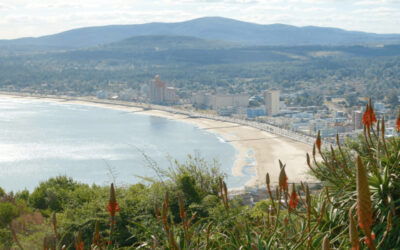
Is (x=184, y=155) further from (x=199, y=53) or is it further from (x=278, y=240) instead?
(x=199, y=53)

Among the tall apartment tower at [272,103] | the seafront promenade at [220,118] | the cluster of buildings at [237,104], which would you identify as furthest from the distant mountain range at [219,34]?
the tall apartment tower at [272,103]

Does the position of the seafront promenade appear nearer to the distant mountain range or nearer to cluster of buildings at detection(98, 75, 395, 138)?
cluster of buildings at detection(98, 75, 395, 138)

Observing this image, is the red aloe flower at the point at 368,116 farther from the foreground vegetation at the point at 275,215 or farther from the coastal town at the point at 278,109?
the coastal town at the point at 278,109

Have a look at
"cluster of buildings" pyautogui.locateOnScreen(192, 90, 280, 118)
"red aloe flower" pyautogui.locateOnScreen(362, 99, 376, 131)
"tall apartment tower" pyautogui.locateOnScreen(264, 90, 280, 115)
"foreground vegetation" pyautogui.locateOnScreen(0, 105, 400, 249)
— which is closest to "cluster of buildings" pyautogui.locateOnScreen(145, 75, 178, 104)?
A: "cluster of buildings" pyautogui.locateOnScreen(192, 90, 280, 118)

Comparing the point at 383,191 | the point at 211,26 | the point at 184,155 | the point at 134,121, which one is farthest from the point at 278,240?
the point at 211,26

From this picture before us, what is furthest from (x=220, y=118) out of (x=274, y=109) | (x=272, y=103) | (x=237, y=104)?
(x=237, y=104)
